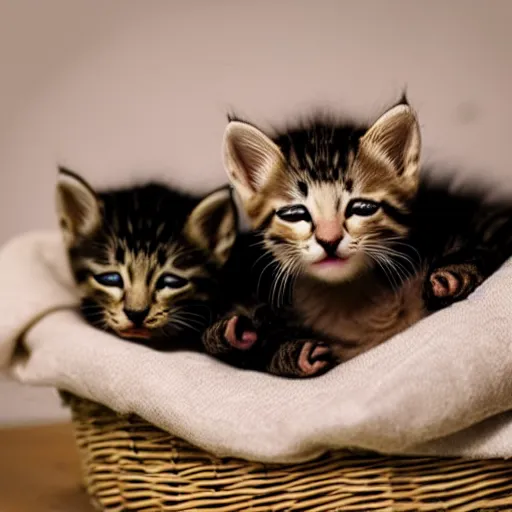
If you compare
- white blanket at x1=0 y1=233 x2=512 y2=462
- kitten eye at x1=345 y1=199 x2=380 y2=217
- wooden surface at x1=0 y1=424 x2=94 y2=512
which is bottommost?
wooden surface at x1=0 y1=424 x2=94 y2=512

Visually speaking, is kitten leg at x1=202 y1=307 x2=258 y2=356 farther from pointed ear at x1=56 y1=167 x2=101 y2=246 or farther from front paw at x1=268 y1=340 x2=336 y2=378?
pointed ear at x1=56 y1=167 x2=101 y2=246

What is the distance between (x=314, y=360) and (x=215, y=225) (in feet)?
0.60

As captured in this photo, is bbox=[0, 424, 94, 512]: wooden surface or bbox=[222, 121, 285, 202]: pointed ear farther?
bbox=[0, 424, 94, 512]: wooden surface

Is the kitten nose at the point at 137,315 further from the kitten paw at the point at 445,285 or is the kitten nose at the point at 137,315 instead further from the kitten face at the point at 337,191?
the kitten paw at the point at 445,285

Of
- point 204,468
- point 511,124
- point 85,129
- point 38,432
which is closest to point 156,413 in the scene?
point 204,468

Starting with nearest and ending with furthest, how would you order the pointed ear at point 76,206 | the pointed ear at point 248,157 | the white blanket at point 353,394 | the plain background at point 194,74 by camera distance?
1. the white blanket at point 353,394
2. the pointed ear at point 248,157
3. the pointed ear at point 76,206
4. the plain background at point 194,74

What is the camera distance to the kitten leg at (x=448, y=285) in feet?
2.15

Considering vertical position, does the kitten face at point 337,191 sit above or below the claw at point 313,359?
above

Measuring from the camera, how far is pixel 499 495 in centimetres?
62

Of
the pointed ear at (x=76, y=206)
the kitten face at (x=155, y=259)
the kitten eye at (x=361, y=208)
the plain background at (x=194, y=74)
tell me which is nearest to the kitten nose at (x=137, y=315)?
the kitten face at (x=155, y=259)

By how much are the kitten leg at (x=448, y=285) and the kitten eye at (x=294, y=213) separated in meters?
0.12

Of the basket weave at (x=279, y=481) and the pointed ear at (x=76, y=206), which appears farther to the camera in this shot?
the pointed ear at (x=76, y=206)

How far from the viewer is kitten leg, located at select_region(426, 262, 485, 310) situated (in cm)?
66

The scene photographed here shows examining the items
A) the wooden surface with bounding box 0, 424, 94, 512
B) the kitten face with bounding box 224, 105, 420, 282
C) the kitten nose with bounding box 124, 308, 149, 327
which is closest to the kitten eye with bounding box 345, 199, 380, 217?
the kitten face with bounding box 224, 105, 420, 282
